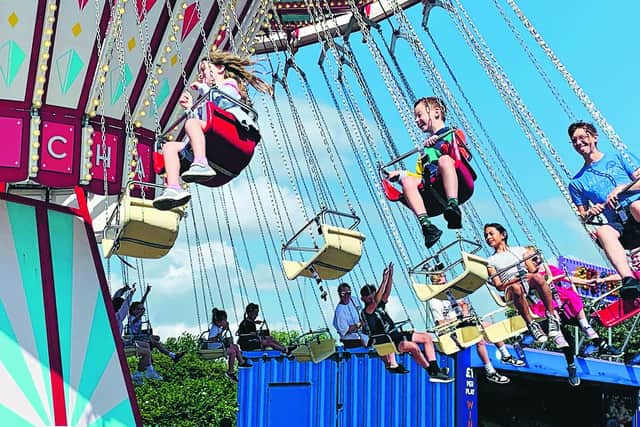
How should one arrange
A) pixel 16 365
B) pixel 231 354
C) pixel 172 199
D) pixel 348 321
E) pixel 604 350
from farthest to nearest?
1. pixel 231 354
2. pixel 348 321
3. pixel 604 350
4. pixel 16 365
5. pixel 172 199

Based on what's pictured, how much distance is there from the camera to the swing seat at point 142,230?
6.33 metres

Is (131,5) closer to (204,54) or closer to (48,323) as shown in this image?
(204,54)

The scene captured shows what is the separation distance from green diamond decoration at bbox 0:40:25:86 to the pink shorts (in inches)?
177

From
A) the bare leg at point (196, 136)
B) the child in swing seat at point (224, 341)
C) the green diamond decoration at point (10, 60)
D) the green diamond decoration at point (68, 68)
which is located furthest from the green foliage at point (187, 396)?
the bare leg at point (196, 136)

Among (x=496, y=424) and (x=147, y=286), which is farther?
(x=147, y=286)

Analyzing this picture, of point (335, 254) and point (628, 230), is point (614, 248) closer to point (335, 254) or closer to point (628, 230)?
point (628, 230)

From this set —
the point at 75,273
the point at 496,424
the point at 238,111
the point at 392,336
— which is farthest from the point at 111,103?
the point at 496,424

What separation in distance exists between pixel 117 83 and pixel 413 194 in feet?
9.44

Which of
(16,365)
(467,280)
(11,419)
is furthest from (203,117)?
(11,419)

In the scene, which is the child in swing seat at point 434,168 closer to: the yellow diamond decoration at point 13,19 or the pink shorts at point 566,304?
the pink shorts at point 566,304

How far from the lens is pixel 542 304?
324 inches

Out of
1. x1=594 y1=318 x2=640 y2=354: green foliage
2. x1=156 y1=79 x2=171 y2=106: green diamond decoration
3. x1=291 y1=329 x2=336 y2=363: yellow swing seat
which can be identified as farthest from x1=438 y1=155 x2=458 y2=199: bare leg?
x1=594 y1=318 x2=640 y2=354: green foliage

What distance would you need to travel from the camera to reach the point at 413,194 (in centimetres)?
736

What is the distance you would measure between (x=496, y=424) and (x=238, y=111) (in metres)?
6.10
